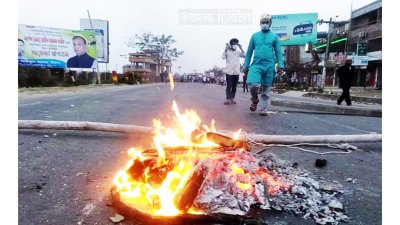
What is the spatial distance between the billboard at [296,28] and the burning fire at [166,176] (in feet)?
119

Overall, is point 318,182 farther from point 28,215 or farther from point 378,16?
point 378,16

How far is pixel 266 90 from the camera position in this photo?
796cm

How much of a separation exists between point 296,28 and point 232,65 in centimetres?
2979

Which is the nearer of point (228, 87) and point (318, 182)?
point (318, 182)

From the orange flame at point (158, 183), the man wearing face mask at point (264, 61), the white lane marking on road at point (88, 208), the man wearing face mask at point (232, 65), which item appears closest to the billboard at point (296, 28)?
the man wearing face mask at point (232, 65)

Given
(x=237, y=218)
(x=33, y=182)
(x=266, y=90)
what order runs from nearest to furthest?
(x=237, y=218) → (x=33, y=182) → (x=266, y=90)

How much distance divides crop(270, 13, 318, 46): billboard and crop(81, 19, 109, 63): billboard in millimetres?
20535

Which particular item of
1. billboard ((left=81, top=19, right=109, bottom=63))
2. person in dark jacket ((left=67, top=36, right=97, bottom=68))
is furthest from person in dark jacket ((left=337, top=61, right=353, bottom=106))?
billboard ((left=81, top=19, right=109, bottom=63))

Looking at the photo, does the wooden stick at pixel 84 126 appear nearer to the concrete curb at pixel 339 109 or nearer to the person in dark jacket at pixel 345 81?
the concrete curb at pixel 339 109

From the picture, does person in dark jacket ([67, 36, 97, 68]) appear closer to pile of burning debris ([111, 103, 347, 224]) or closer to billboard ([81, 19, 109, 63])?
billboard ([81, 19, 109, 63])

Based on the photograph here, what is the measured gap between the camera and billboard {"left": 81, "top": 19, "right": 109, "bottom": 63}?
136 ft

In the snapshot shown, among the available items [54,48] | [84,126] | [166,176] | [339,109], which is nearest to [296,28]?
[54,48]
